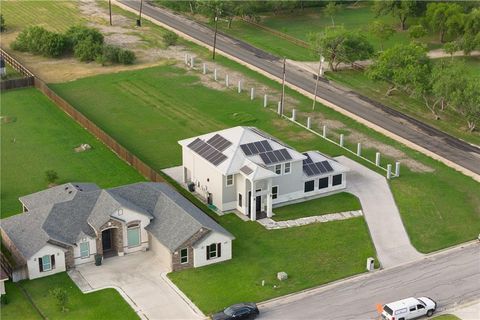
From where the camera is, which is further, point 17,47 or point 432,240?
point 17,47

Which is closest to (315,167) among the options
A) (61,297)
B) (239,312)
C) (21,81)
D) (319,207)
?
(319,207)

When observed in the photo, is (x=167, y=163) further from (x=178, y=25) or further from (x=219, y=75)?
(x=178, y=25)

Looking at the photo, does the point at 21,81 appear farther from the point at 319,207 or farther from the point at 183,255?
the point at 183,255

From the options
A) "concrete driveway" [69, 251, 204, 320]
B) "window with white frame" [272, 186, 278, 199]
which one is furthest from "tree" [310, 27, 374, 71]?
"concrete driveway" [69, 251, 204, 320]

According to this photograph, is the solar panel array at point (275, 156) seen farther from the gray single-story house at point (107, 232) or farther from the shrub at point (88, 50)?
the shrub at point (88, 50)

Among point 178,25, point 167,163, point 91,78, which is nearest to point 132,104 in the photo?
point 91,78

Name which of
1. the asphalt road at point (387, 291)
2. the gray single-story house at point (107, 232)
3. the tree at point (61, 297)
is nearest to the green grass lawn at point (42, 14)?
the gray single-story house at point (107, 232)

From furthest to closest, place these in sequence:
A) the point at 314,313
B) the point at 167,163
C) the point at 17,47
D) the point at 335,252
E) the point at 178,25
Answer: the point at 178,25 < the point at 17,47 < the point at 167,163 < the point at 335,252 < the point at 314,313
